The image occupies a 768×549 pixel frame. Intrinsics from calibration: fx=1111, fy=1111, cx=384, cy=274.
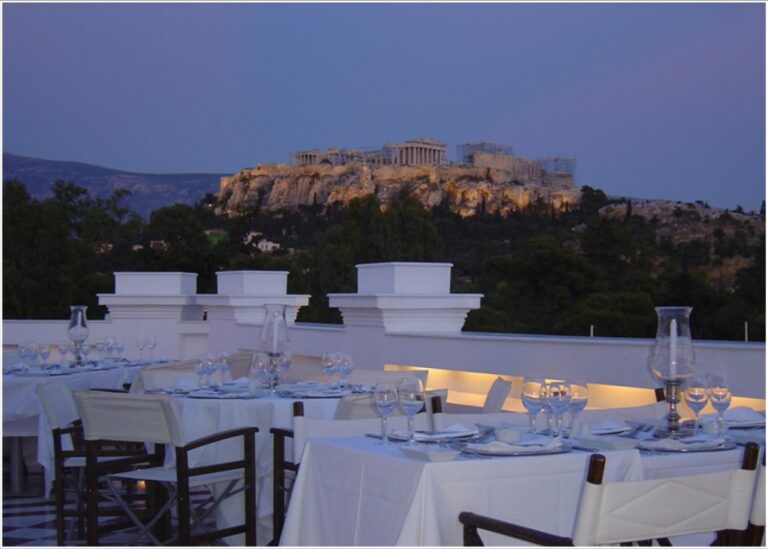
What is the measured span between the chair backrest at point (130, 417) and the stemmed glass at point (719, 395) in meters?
1.95

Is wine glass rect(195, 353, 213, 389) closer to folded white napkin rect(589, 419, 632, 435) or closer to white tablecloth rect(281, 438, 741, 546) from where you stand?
white tablecloth rect(281, 438, 741, 546)

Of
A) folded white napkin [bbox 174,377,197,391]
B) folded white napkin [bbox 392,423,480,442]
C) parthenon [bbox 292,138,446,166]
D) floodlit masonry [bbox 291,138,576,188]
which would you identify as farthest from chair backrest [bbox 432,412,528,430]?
parthenon [bbox 292,138,446,166]

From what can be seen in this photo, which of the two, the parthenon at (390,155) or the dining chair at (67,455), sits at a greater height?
the parthenon at (390,155)

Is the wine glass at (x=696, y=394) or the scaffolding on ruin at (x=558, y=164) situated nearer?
the wine glass at (x=696, y=394)

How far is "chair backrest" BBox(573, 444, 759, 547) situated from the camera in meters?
2.42

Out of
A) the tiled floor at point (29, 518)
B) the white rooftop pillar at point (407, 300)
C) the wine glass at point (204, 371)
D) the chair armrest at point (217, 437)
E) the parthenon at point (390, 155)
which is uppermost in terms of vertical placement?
the parthenon at point (390, 155)

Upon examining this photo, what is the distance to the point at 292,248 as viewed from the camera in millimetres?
31250

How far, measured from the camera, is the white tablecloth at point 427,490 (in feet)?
9.17

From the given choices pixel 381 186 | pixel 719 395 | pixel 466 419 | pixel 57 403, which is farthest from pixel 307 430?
pixel 381 186

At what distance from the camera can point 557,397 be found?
325cm

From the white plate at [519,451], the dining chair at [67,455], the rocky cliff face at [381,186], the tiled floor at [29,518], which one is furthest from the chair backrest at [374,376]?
the rocky cliff face at [381,186]

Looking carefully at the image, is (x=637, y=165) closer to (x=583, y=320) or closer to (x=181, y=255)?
(x=583, y=320)

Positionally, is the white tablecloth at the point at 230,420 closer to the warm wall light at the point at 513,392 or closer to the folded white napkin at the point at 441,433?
the folded white napkin at the point at 441,433

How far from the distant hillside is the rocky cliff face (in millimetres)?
1089
